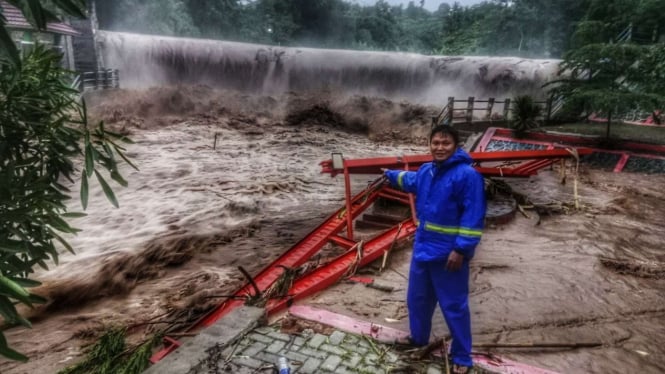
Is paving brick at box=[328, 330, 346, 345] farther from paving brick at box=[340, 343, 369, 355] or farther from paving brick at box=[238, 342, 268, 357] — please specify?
paving brick at box=[238, 342, 268, 357]

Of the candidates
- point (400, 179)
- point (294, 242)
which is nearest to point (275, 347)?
point (400, 179)

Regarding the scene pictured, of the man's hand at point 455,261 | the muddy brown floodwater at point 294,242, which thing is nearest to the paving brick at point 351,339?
the muddy brown floodwater at point 294,242

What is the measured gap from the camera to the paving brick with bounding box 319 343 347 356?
3.01m

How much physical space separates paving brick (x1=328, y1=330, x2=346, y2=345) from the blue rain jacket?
0.85 m

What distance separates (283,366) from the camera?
2.73 meters

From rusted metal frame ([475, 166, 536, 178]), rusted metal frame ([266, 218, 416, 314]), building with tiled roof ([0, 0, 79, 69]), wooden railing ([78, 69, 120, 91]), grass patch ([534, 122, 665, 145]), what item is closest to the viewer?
rusted metal frame ([266, 218, 416, 314])

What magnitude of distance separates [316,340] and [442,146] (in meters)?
1.69

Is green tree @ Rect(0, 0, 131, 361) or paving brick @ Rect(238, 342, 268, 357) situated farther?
paving brick @ Rect(238, 342, 268, 357)

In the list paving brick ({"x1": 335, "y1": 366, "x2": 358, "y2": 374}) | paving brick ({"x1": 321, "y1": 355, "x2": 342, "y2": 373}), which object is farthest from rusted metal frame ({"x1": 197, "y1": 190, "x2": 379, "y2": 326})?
paving brick ({"x1": 335, "y1": 366, "x2": 358, "y2": 374})

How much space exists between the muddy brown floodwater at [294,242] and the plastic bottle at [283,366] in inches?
39.9

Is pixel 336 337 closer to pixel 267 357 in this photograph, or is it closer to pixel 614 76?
pixel 267 357

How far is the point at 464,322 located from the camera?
111 inches

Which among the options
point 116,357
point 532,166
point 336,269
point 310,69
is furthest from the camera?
point 310,69

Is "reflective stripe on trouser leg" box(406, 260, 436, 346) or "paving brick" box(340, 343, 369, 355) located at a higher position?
"reflective stripe on trouser leg" box(406, 260, 436, 346)
